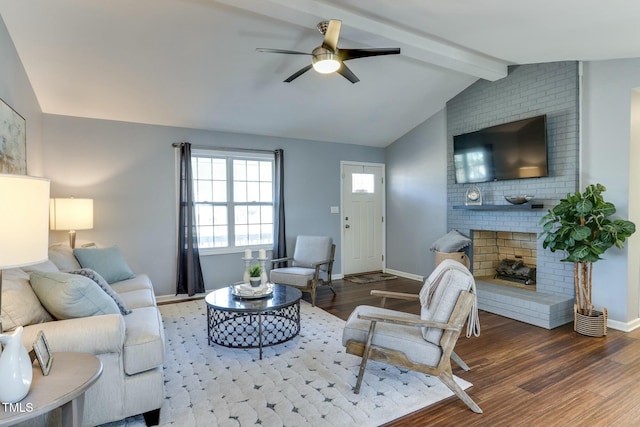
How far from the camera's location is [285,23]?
127 inches

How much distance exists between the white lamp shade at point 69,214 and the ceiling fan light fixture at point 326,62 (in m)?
3.06

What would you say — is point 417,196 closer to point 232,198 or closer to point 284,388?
point 232,198

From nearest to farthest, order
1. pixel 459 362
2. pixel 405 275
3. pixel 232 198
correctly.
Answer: pixel 459 362 → pixel 232 198 → pixel 405 275

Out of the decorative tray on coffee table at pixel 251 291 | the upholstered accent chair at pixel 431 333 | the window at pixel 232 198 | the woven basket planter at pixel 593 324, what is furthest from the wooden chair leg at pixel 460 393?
the window at pixel 232 198

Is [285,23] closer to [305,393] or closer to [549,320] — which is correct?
[305,393]

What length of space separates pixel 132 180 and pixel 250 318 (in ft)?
8.65

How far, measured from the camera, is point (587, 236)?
3.42 meters

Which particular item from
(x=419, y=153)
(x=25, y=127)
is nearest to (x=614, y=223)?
(x=419, y=153)

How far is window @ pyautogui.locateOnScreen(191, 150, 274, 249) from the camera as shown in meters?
5.09

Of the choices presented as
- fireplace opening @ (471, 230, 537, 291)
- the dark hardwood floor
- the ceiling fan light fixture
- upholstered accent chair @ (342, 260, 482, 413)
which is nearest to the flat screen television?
fireplace opening @ (471, 230, 537, 291)

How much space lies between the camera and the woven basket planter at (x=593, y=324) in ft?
11.3

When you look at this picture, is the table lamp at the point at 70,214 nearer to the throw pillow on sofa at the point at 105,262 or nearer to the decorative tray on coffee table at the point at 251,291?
the throw pillow on sofa at the point at 105,262

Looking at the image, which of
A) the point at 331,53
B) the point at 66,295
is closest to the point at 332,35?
the point at 331,53

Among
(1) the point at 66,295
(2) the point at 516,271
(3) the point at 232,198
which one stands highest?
(3) the point at 232,198
